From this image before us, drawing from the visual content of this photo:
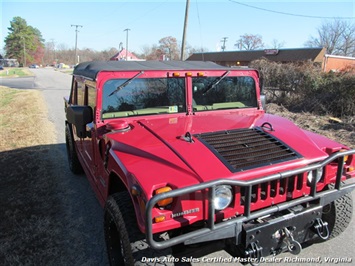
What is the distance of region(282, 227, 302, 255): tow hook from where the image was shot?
236 centimetres

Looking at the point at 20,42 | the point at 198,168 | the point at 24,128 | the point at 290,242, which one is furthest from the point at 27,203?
the point at 20,42

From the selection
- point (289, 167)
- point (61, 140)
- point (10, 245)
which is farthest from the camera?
point (61, 140)

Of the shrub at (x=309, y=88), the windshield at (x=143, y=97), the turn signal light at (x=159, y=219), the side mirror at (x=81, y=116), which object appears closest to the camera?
the turn signal light at (x=159, y=219)

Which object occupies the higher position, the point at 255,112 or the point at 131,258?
the point at 255,112

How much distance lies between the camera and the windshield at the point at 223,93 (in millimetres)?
3602

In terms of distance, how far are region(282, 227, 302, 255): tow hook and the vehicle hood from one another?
49 centimetres

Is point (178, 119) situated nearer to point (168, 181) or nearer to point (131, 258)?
point (168, 181)

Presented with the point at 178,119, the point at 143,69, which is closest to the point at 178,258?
the point at 178,119

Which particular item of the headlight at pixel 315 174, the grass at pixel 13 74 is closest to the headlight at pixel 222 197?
the headlight at pixel 315 174

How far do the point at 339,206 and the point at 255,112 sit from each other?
58.4 inches

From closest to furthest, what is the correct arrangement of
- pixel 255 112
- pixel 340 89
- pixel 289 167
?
1. pixel 289 167
2. pixel 255 112
3. pixel 340 89

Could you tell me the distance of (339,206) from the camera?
2.97 meters

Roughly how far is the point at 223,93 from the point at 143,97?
3.43 ft

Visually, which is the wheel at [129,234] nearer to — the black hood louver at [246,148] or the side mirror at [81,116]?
the black hood louver at [246,148]
